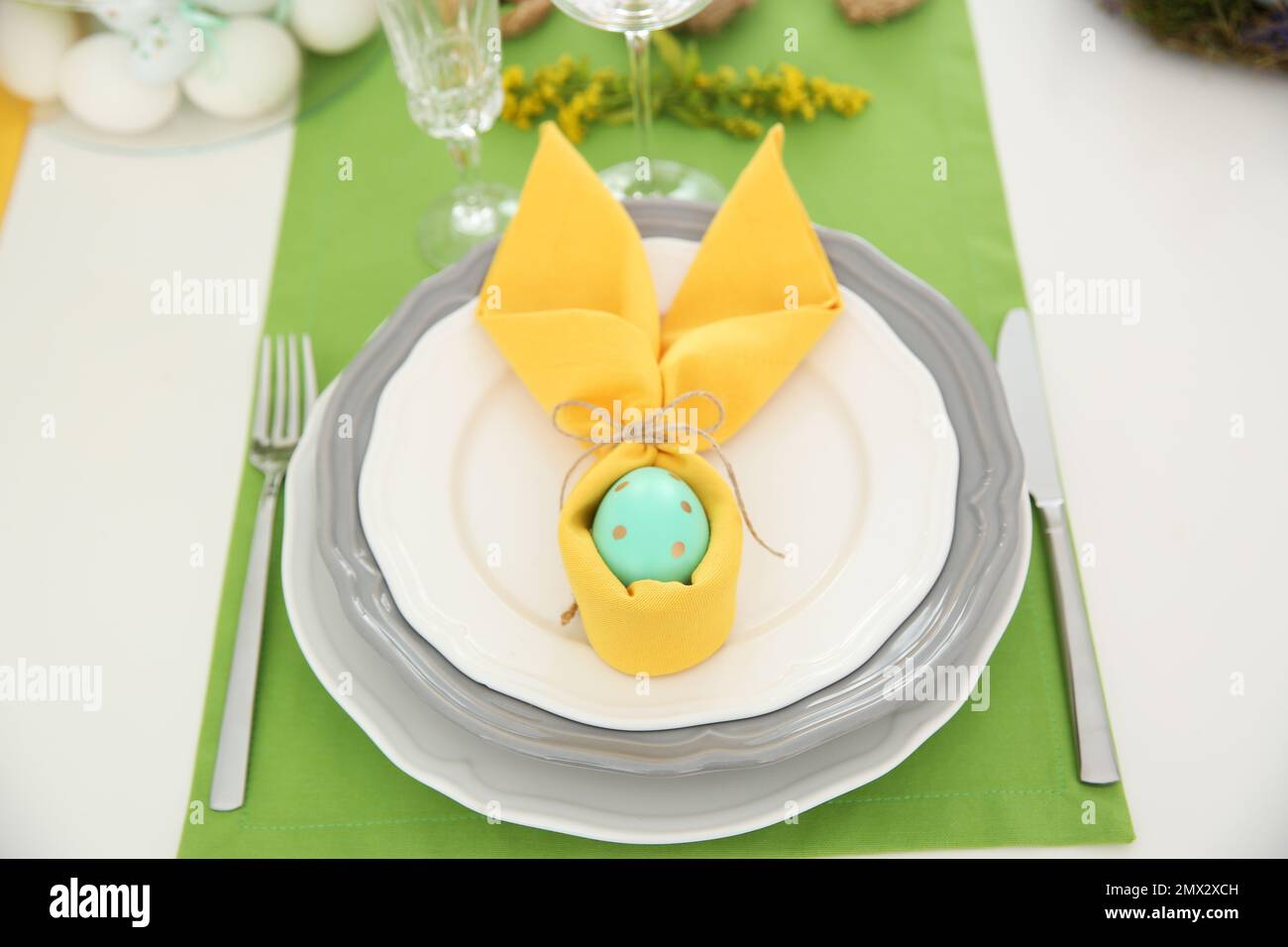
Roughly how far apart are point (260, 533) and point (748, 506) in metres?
0.33

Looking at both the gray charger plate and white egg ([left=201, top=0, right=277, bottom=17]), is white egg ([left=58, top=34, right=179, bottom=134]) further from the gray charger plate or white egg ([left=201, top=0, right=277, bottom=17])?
the gray charger plate

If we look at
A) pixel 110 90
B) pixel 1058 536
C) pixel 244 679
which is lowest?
pixel 244 679

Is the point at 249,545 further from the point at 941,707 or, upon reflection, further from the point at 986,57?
the point at 986,57

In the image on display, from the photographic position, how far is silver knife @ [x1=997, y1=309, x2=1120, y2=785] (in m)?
0.64

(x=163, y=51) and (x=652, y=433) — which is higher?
(x=163, y=51)

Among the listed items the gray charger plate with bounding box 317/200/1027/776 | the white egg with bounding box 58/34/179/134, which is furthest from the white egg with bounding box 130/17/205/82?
the gray charger plate with bounding box 317/200/1027/776

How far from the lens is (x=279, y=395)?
0.78 meters

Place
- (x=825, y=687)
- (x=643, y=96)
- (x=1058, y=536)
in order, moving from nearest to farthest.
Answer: (x=825, y=687), (x=1058, y=536), (x=643, y=96)

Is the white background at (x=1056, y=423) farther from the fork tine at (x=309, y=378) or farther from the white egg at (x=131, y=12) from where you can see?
the white egg at (x=131, y=12)

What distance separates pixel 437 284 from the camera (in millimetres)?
727

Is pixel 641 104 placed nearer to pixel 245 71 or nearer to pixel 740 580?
pixel 245 71

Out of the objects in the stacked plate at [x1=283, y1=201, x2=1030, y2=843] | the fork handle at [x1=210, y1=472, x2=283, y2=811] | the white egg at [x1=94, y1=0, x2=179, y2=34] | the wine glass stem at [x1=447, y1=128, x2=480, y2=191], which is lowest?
the fork handle at [x1=210, y1=472, x2=283, y2=811]

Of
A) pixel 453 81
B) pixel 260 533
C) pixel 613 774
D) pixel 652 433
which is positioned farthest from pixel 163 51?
pixel 613 774

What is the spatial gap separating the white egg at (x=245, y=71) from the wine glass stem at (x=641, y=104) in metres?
0.25
